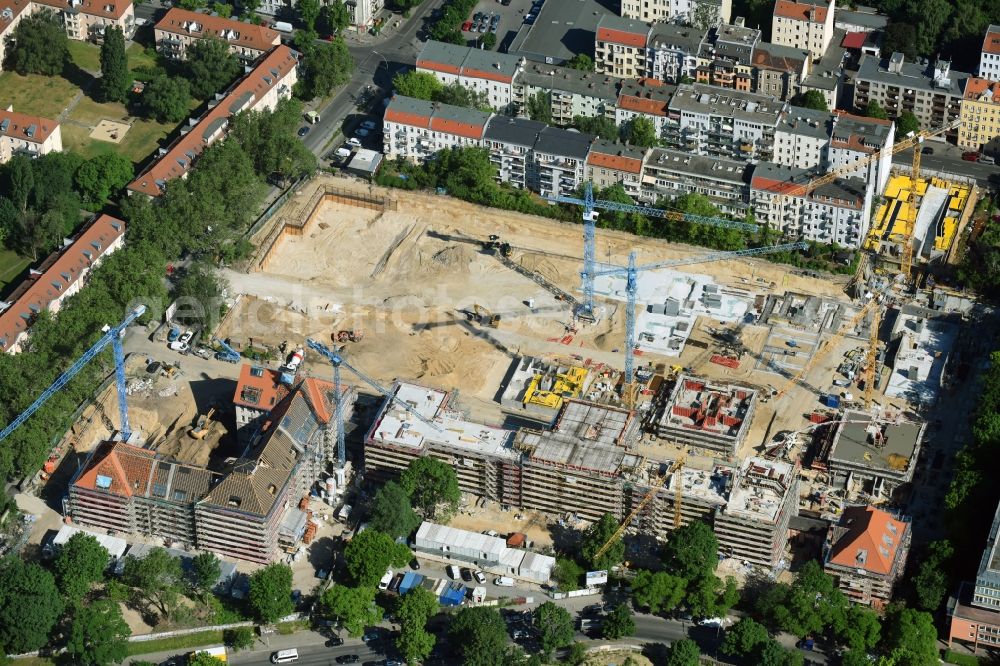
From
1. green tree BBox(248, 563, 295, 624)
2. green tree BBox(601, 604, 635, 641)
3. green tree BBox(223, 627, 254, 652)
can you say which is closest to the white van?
green tree BBox(223, 627, 254, 652)

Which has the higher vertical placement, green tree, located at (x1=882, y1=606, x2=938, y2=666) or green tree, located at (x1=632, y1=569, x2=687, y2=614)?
green tree, located at (x1=882, y1=606, x2=938, y2=666)

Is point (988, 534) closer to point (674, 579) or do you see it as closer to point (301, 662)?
point (674, 579)

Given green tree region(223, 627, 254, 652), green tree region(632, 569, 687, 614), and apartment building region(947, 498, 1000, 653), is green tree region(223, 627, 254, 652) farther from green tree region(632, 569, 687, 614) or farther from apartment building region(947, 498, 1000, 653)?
apartment building region(947, 498, 1000, 653)

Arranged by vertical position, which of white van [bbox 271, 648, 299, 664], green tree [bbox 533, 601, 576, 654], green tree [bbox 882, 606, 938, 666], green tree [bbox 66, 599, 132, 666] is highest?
green tree [bbox 882, 606, 938, 666]

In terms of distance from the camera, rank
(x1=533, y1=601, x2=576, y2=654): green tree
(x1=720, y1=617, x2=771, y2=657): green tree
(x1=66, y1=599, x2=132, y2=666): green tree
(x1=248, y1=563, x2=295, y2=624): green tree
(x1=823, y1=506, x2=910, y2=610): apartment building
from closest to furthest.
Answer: (x1=720, y1=617, x2=771, y2=657): green tree → (x1=66, y1=599, x2=132, y2=666): green tree → (x1=533, y1=601, x2=576, y2=654): green tree → (x1=248, y1=563, x2=295, y2=624): green tree → (x1=823, y1=506, x2=910, y2=610): apartment building

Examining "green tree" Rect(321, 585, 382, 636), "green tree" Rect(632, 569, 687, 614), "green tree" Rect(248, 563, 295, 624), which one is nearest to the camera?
"green tree" Rect(321, 585, 382, 636)

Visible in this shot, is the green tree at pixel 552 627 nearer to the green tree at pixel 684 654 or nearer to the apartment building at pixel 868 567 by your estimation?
the green tree at pixel 684 654

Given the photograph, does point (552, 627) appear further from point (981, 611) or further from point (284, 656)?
point (981, 611)

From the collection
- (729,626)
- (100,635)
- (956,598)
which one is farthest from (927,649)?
(100,635)
